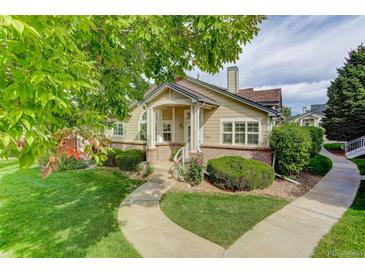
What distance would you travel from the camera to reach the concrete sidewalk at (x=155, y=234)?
3.30 m

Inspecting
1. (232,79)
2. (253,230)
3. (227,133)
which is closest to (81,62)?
(253,230)

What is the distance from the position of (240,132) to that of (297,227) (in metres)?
5.54

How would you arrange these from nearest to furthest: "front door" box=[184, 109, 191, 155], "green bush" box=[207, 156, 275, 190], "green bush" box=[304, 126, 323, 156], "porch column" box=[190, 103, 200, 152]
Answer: "green bush" box=[207, 156, 275, 190]
"porch column" box=[190, 103, 200, 152]
"front door" box=[184, 109, 191, 155]
"green bush" box=[304, 126, 323, 156]

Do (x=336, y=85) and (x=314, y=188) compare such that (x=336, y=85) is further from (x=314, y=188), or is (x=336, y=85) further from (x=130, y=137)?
(x=130, y=137)

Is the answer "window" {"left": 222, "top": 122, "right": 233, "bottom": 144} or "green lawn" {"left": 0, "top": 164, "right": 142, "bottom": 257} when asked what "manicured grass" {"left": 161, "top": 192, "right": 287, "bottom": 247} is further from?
"window" {"left": 222, "top": 122, "right": 233, "bottom": 144}

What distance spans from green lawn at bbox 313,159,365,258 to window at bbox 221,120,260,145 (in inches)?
177

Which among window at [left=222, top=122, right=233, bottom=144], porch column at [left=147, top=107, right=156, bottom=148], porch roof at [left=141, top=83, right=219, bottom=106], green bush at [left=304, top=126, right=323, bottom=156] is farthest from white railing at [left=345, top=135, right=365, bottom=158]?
porch column at [left=147, top=107, right=156, bottom=148]

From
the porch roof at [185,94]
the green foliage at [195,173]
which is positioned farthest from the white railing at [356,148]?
the green foliage at [195,173]

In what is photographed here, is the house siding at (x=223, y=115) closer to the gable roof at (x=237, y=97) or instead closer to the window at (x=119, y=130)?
the gable roof at (x=237, y=97)

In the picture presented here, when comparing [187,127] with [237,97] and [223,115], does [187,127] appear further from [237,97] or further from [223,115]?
[237,97]

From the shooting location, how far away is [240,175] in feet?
21.8

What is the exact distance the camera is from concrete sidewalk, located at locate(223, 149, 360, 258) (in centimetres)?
336

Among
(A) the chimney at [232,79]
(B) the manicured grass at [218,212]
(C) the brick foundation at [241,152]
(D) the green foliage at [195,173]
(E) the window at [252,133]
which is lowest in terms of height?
(B) the manicured grass at [218,212]

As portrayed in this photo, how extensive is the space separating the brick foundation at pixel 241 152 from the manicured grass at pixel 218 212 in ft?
9.24
